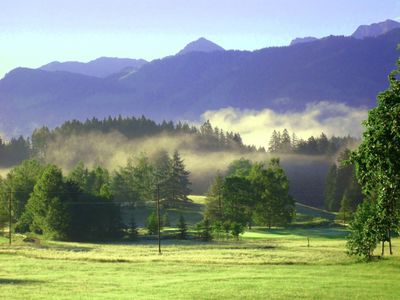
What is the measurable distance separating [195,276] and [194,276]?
0.10m

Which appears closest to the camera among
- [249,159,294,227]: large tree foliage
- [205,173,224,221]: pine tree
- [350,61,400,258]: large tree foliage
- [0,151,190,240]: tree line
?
[350,61,400,258]: large tree foliage

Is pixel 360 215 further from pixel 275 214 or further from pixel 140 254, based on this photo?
pixel 275 214

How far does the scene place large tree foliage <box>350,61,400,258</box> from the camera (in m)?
38.0

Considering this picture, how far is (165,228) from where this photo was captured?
139 metres

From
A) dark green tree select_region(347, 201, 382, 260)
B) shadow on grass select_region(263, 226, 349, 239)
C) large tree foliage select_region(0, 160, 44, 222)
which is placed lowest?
shadow on grass select_region(263, 226, 349, 239)

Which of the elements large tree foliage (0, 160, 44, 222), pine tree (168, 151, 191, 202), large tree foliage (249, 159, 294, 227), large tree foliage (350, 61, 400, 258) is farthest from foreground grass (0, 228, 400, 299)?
pine tree (168, 151, 191, 202)

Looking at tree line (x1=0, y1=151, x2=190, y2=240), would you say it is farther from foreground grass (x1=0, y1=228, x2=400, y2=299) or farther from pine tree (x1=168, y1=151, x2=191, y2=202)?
pine tree (x1=168, y1=151, x2=191, y2=202)

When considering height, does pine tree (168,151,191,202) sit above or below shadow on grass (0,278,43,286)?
above

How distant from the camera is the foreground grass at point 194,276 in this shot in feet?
140

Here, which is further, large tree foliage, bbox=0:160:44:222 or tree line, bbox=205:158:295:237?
large tree foliage, bbox=0:160:44:222

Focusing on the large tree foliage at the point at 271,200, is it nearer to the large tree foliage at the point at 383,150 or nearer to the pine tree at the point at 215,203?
the pine tree at the point at 215,203

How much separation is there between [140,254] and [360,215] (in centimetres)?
3253

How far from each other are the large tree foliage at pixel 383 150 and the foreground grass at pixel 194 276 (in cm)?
776

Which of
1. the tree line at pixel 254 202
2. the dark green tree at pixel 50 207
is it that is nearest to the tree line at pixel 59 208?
the dark green tree at pixel 50 207
